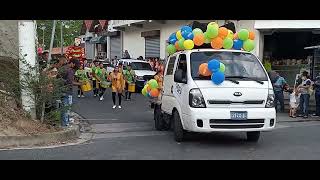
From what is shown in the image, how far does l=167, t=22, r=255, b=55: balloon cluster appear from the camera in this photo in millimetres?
10219

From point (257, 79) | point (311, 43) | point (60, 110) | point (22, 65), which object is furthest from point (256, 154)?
point (311, 43)

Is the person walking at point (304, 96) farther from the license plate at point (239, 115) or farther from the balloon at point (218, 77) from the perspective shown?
the balloon at point (218, 77)

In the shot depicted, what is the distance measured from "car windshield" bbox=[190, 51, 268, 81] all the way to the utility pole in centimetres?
353

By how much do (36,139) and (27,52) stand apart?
2043mm

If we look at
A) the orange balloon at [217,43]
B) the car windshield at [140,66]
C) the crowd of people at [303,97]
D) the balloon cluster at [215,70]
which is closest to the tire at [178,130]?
the balloon cluster at [215,70]

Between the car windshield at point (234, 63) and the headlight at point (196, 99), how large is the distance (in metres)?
0.45

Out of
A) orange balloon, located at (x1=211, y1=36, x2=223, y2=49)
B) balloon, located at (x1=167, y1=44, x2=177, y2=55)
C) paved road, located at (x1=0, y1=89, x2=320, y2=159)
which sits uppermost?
orange balloon, located at (x1=211, y1=36, x2=223, y2=49)

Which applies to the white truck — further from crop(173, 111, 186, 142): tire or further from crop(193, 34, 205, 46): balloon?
crop(193, 34, 205, 46): balloon

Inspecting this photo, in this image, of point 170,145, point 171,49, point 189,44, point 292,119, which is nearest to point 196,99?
point 170,145

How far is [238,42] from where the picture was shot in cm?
1059

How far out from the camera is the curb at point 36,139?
30.1ft

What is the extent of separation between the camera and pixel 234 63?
9.77 metres

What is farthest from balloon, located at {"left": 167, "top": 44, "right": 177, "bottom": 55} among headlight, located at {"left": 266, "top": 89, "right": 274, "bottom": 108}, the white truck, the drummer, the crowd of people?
the drummer
